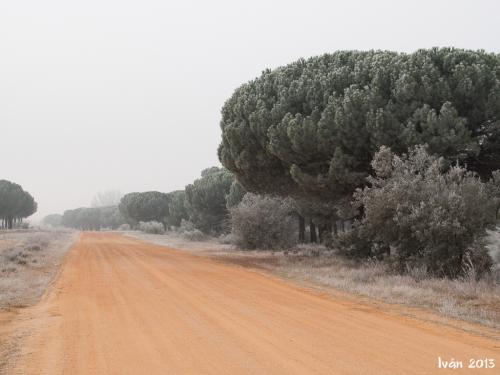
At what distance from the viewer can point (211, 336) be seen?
859 cm

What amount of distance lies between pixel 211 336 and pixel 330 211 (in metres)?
26.1

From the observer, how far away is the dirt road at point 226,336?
6785mm

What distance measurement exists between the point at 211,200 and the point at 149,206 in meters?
47.5

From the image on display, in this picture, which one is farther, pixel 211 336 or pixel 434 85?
pixel 434 85

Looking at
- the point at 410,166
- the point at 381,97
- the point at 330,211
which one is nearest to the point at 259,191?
the point at 330,211

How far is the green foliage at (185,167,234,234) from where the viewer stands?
5625 cm

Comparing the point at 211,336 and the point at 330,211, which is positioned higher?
the point at 330,211

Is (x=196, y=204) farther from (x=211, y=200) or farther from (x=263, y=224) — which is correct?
(x=263, y=224)


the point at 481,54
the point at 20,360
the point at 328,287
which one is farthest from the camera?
the point at 481,54

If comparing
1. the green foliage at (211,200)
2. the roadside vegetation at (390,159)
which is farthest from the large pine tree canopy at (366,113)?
the green foliage at (211,200)

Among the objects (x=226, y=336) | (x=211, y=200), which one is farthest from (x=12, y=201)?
(x=226, y=336)

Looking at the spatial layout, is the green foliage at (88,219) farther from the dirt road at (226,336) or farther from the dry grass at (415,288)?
the dirt road at (226,336)

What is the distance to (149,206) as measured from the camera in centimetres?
10225

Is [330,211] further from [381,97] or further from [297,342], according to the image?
[297,342]
